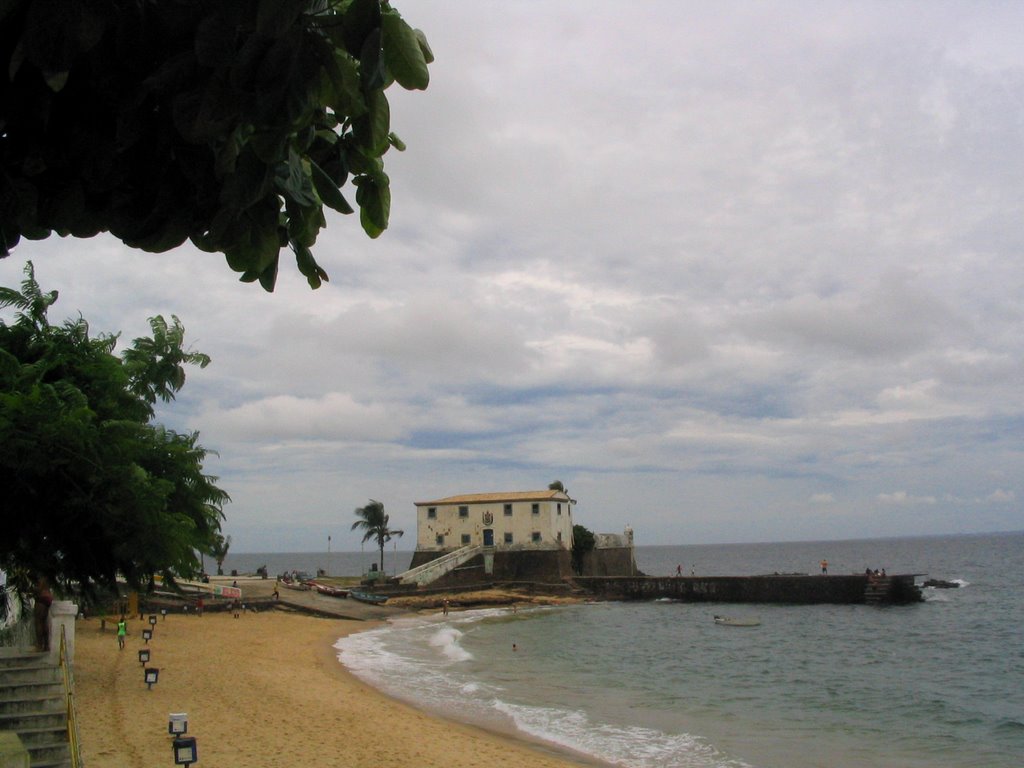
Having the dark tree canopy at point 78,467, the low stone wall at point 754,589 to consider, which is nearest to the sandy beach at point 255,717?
the dark tree canopy at point 78,467

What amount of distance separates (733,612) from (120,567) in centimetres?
5373

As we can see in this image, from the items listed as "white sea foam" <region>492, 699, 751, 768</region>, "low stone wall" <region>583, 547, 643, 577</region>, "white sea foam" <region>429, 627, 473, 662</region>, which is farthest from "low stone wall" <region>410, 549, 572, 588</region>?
"white sea foam" <region>492, 699, 751, 768</region>

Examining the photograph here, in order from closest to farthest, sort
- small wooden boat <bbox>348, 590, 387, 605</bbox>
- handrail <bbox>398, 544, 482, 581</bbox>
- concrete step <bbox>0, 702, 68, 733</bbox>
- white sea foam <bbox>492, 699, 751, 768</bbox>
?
concrete step <bbox>0, 702, 68, 733</bbox>
white sea foam <bbox>492, 699, 751, 768</bbox>
small wooden boat <bbox>348, 590, 387, 605</bbox>
handrail <bbox>398, 544, 482, 581</bbox>

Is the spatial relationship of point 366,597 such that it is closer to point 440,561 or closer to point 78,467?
point 440,561

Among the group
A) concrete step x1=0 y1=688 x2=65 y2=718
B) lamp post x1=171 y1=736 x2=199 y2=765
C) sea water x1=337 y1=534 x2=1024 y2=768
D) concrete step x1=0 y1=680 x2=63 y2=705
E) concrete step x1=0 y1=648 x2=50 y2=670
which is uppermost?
concrete step x1=0 y1=648 x2=50 y2=670

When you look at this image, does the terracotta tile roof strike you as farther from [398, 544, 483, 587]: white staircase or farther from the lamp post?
the lamp post

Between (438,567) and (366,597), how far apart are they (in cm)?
806

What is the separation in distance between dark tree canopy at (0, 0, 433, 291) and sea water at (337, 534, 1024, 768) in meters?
17.9

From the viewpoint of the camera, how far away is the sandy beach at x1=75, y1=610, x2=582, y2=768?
15.5 m

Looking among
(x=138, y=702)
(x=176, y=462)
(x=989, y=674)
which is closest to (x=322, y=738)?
(x=138, y=702)

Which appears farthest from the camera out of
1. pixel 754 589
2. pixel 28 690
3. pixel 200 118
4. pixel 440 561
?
pixel 754 589

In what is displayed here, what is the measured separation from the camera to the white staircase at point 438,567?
59.1 m

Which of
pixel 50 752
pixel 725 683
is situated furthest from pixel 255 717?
pixel 725 683

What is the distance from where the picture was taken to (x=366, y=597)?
54031mm
